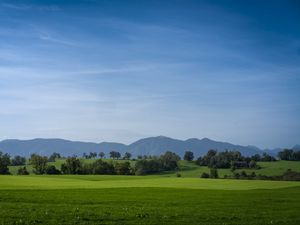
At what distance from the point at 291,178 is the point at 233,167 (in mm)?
41444

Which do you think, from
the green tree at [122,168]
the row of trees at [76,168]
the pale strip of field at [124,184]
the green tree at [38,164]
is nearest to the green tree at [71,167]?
the row of trees at [76,168]

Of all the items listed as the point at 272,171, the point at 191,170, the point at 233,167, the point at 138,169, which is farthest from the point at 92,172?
the point at 272,171

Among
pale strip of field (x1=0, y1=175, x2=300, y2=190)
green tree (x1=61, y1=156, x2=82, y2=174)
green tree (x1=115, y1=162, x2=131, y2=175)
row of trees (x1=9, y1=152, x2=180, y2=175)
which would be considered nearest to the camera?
pale strip of field (x1=0, y1=175, x2=300, y2=190)

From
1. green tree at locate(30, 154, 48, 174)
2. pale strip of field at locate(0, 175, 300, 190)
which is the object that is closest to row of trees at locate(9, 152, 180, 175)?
green tree at locate(30, 154, 48, 174)

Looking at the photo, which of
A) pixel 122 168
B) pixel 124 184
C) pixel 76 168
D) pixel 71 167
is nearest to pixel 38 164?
pixel 71 167

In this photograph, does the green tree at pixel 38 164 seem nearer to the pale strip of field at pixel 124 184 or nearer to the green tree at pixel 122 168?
the green tree at pixel 122 168

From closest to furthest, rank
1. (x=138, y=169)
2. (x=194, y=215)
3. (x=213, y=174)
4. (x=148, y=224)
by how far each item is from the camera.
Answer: (x=148, y=224) → (x=194, y=215) → (x=213, y=174) → (x=138, y=169)

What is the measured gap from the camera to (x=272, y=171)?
573 feet

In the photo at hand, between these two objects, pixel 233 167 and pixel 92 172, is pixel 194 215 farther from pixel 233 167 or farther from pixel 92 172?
pixel 233 167

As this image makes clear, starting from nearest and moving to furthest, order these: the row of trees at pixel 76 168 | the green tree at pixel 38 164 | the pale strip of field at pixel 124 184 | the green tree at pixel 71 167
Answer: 1. the pale strip of field at pixel 124 184
2. the green tree at pixel 71 167
3. the row of trees at pixel 76 168
4. the green tree at pixel 38 164

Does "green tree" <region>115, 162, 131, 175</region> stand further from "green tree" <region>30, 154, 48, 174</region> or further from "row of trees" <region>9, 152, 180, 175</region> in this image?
"green tree" <region>30, 154, 48, 174</region>

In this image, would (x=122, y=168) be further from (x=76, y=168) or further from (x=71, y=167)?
(x=71, y=167)

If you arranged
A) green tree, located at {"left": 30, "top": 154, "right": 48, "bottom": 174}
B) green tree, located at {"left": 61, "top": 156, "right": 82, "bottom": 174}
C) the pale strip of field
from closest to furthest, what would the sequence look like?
the pale strip of field < green tree, located at {"left": 61, "top": 156, "right": 82, "bottom": 174} < green tree, located at {"left": 30, "top": 154, "right": 48, "bottom": 174}

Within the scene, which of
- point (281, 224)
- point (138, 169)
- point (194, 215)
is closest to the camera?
point (281, 224)
